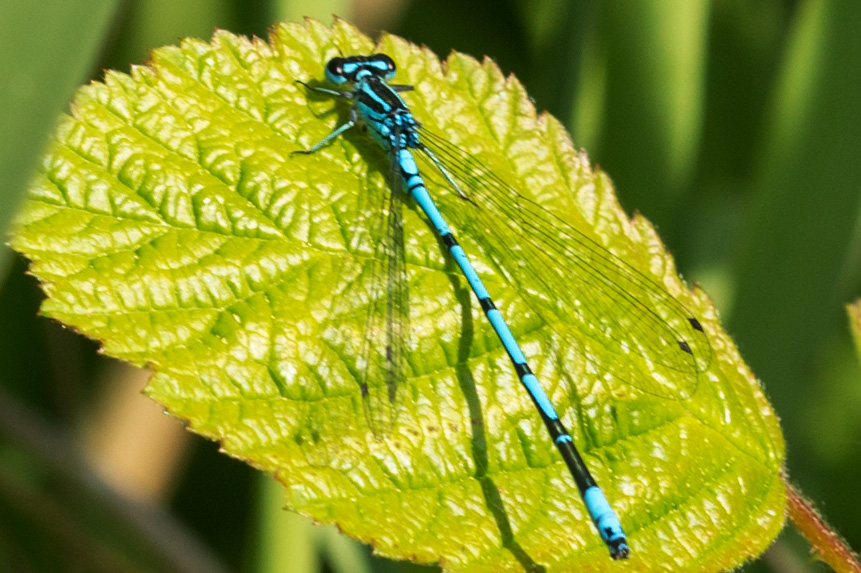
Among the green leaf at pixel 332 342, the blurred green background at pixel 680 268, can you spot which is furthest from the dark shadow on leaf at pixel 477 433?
the blurred green background at pixel 680 268

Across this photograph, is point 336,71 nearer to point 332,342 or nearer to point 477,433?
point 332,342

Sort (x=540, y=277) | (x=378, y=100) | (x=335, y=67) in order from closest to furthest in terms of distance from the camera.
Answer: (x=540, y=277) < (x=335, y=67) < (x=378, y=100)

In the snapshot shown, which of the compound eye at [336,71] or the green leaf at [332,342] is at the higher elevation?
the compound eye at [336,71]

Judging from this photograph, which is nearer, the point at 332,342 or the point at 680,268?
the point at 332,342

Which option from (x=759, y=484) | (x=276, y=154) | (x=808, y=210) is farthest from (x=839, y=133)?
(x=276, y=154)

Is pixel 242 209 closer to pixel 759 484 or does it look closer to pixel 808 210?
pixel 759 484

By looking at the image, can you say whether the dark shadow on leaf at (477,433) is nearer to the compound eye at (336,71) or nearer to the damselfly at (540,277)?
the damselfly at (540,277)

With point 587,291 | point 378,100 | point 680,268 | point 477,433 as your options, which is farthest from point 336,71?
point 680,268
